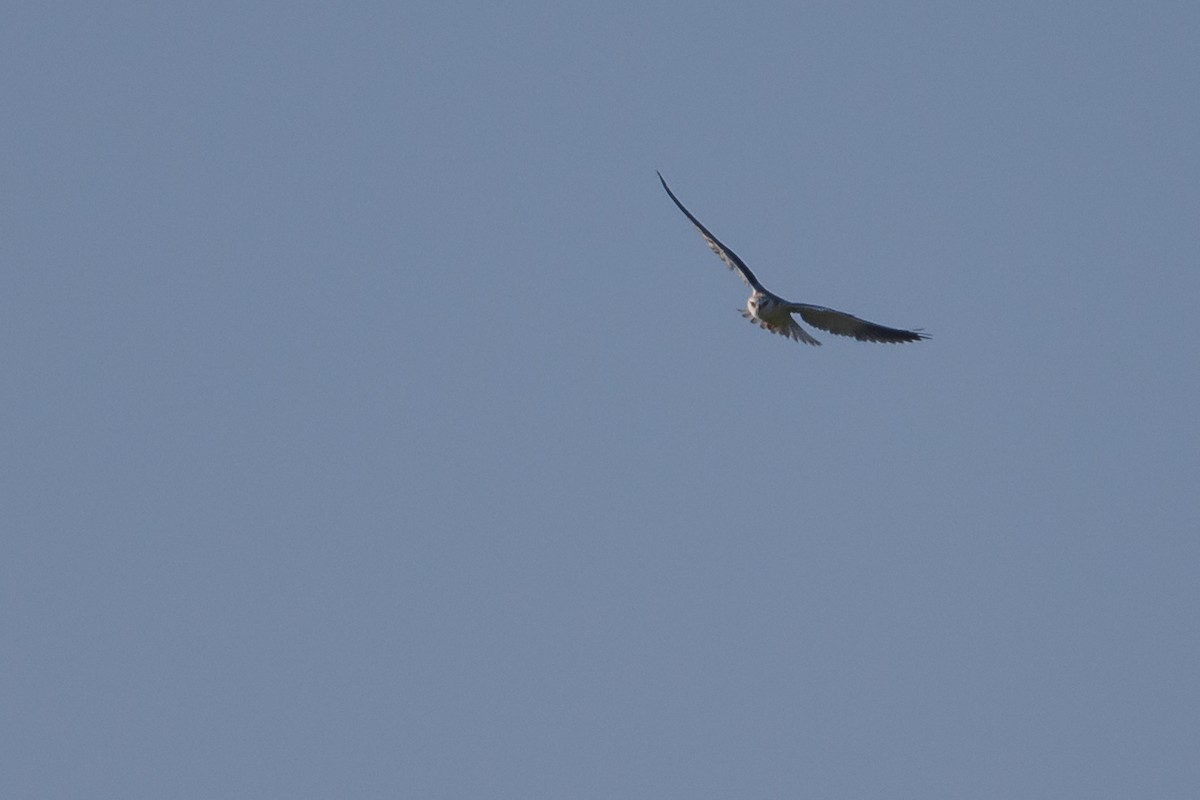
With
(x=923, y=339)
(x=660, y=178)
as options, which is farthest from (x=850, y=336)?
(x=660, y=178)

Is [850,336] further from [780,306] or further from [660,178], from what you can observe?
[660,178]

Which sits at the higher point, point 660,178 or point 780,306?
point 660,178

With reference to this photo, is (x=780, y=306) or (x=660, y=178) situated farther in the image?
(x=660, y=178)
